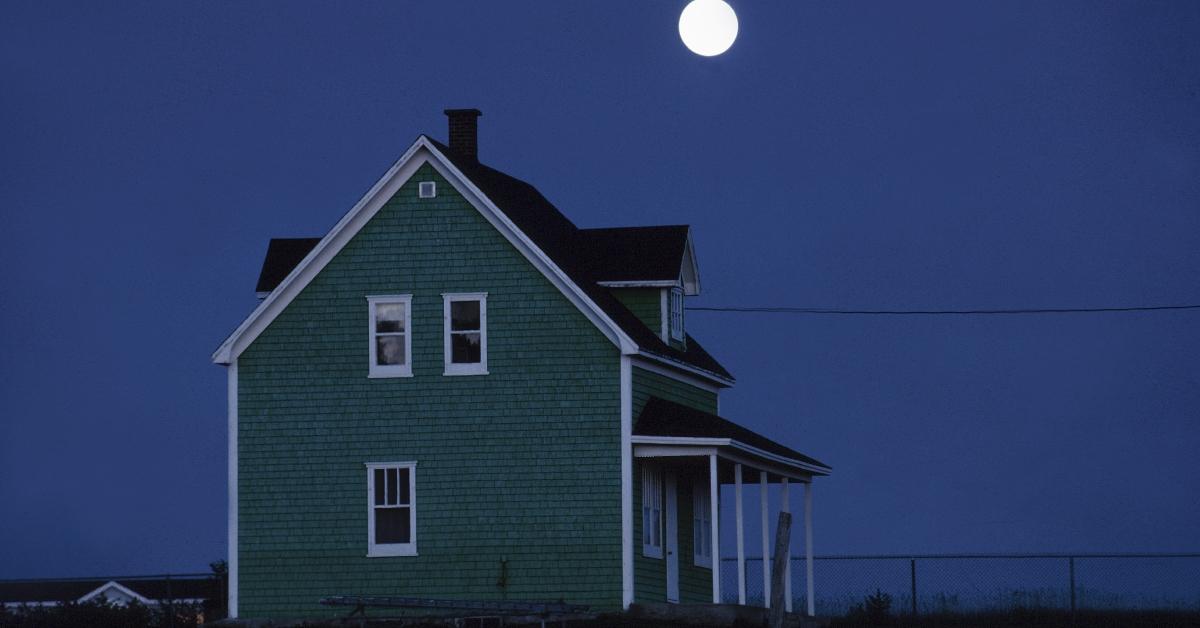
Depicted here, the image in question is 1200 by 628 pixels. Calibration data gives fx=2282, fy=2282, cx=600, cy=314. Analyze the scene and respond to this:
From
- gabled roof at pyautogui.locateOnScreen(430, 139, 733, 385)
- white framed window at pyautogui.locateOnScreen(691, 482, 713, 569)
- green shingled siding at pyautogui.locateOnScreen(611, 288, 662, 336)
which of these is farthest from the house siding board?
white framed window at pyautogui.locateOnScreen(691, 482, 713, 569)

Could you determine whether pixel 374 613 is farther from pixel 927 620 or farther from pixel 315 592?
pixel 927 620

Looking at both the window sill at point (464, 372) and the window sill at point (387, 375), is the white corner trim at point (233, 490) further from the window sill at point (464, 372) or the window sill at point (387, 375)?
the window sill at point (464, 372)

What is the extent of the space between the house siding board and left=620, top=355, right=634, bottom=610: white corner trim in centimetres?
15

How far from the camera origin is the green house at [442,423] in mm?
43062

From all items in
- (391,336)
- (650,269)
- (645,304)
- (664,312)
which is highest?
(650,269)

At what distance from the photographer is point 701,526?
49375 millimetres

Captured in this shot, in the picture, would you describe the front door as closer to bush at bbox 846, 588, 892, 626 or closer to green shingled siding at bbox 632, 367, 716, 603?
green shingled siding at bbox 632, 367, 716, 603

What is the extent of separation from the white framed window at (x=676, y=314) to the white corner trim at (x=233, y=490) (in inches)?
368

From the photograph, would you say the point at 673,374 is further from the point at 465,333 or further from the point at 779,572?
the point at 779,572

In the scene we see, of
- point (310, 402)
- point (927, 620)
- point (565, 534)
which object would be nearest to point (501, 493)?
point (565, 534)

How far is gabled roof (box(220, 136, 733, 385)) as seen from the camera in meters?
43.3

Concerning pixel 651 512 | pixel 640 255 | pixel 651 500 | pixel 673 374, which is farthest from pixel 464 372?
pixel 640 255

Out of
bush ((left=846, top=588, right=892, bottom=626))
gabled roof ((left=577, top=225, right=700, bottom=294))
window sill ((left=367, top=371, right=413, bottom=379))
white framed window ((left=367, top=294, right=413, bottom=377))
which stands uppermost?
gabled roof ((left=577, top=225, right=700, bottom=294))

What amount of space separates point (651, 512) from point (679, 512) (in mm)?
2528
